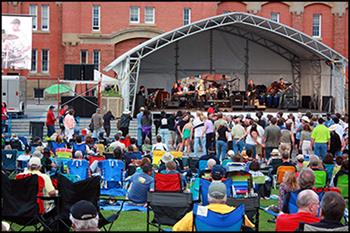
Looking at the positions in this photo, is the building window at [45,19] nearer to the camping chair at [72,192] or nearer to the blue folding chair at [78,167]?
the blue folding chair at [78,167]

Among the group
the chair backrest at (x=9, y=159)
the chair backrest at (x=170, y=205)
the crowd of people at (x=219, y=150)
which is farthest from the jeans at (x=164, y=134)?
the chair backrest at (x=170, y=205)

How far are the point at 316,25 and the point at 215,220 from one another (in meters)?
43.8

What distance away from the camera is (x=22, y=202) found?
800 centimetres

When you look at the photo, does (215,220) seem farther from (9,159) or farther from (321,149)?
(321,149)

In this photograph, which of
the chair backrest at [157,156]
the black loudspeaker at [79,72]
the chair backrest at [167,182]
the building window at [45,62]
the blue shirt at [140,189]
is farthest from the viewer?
the building window at [45,62]

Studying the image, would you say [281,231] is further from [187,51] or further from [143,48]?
[187,51]

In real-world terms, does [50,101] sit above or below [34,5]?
below

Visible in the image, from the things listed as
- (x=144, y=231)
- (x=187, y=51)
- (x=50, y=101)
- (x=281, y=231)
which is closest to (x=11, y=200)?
(x=144, y=231)

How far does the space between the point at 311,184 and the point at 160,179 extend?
2.76 meters

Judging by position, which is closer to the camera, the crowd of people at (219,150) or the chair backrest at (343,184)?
the crowd of people at (219,150)

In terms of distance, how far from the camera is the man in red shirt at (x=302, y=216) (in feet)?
20.4

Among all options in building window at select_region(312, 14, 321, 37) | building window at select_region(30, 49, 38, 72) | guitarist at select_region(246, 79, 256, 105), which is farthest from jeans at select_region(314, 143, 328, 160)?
building window at select_region(30, 49, 38, 72)

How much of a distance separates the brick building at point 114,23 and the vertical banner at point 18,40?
44.3ft

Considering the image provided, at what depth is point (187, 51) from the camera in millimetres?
35125
